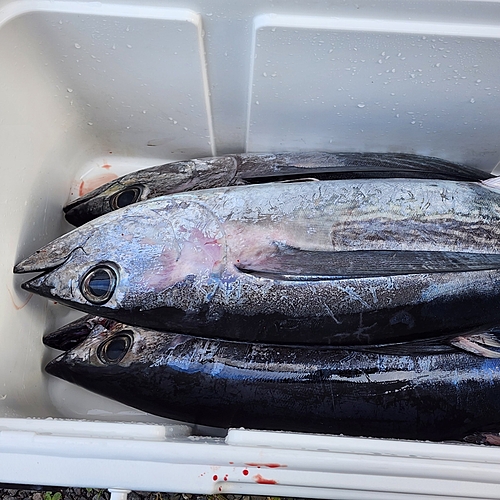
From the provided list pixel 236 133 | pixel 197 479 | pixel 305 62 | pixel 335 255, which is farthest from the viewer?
pixel 236 133

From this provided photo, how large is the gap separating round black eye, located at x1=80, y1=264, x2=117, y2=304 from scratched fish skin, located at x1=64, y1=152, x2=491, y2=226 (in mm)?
445

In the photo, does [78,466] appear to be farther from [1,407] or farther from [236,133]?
[236,133]

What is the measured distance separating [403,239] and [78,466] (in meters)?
1.25

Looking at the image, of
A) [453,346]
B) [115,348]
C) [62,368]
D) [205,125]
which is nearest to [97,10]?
[205,125]

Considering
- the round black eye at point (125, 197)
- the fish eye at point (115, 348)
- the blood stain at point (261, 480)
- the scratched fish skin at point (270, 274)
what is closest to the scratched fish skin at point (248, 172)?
the round black eye at point (125, 197)

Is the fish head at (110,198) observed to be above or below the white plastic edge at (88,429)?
above

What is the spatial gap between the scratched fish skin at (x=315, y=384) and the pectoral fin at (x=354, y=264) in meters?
0.27

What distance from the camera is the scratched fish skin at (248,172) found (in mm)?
1966

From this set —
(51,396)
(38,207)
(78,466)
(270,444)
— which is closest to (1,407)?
(51,396)

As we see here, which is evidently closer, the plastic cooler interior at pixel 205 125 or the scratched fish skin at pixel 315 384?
the plastic cooler interior at pixel 205 125

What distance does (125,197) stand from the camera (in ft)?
6.48

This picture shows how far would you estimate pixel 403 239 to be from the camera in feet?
5.57

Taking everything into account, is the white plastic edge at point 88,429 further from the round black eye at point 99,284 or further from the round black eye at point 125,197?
the round black eye at point 125,197

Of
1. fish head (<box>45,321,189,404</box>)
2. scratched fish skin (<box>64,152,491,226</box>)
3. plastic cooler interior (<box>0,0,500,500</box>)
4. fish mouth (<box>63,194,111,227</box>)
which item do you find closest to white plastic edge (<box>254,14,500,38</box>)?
plastic cooler interior (<box>0,0,500,500</box>)
